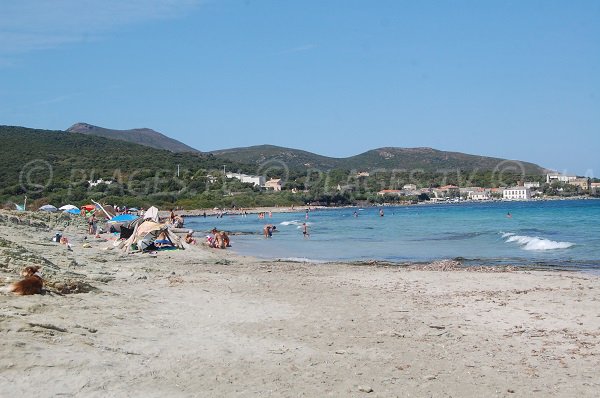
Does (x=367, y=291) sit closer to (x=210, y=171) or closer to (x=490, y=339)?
(x=490, y=339)

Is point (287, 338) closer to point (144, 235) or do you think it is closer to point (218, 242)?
point (144, 235)

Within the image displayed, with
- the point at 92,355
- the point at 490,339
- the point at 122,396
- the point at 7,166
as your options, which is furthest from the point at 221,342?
the point at 7,166

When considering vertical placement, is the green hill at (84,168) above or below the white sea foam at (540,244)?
above

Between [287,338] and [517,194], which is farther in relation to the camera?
[517,194]

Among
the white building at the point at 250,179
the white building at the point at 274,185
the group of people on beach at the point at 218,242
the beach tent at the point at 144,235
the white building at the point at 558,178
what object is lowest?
the group of people on beach at the point at 218,242

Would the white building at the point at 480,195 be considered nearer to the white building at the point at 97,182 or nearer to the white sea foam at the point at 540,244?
the white building at the point at 97,182

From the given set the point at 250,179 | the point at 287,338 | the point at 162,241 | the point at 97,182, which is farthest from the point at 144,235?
the point at 250,179

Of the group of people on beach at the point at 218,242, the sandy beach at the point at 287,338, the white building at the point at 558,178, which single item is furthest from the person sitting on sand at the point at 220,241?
the white building at the point at 558,178
